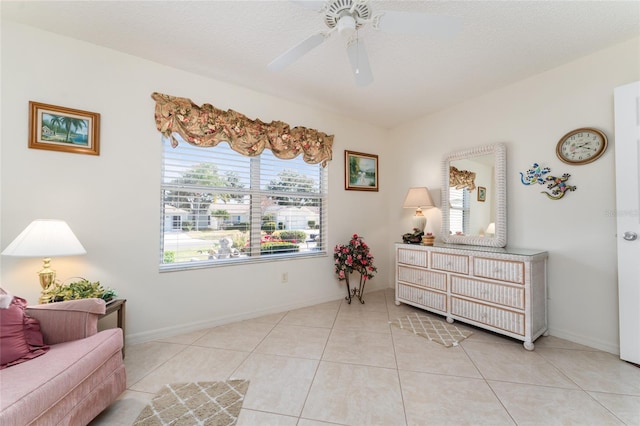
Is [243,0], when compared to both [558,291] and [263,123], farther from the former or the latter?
[558,291]

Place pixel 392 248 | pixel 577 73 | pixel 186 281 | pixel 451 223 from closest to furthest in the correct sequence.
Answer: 1. pixel 577 73
2. pixel 186 281
3. pixel 451 223
4. pixel 392 248

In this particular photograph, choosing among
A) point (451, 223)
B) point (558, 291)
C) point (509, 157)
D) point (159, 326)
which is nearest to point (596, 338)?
point (558, 291)

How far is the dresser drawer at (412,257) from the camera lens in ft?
9.89

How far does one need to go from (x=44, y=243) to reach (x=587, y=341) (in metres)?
4.18

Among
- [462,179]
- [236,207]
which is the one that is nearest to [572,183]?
[462,179]

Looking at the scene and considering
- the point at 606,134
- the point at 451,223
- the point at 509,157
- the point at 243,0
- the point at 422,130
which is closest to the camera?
the point at 243,0

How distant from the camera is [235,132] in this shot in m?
2.73

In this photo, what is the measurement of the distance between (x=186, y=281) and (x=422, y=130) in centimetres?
342

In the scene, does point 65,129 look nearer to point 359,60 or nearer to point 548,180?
point 359,60

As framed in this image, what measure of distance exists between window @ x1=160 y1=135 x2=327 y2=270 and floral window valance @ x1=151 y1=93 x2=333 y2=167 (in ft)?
0.42

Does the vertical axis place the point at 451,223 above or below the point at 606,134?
below

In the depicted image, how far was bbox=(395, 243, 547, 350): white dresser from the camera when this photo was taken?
7.26 feet

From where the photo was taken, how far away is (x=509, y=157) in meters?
2.75

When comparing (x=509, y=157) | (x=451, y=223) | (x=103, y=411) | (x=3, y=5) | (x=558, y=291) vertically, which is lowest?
(x=103, y=411)
